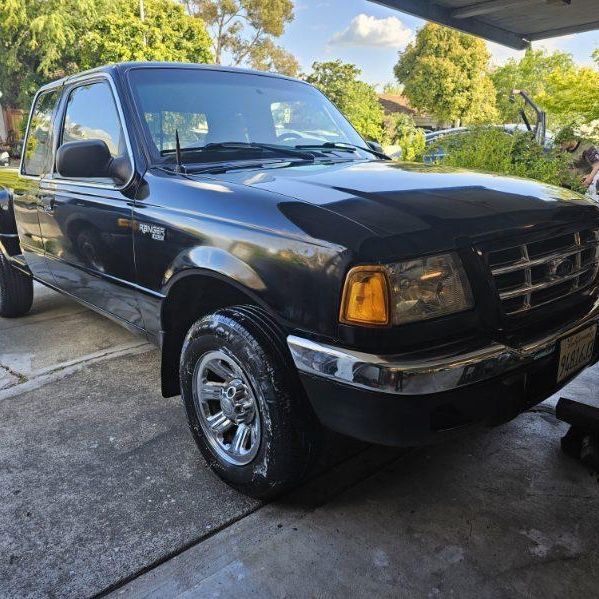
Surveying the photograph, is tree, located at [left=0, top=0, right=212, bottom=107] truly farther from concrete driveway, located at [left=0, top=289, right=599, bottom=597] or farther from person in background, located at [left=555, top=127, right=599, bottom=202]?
concrete driveway, located at [left=0, top=289, right=599, bottom=597]

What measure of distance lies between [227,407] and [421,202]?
3.84ft

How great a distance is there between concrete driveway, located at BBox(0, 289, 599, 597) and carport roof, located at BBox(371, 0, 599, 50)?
364 cm

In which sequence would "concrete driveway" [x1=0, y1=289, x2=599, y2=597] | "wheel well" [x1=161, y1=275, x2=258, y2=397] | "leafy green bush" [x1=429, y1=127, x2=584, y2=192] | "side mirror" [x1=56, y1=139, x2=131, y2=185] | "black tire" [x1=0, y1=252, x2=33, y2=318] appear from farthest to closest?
"leafy green bush" [x1=429, y1=127, x2=584, y2=192] < "black tire" [x1=0, y1=252, x2=33, y2=318] < "side mirror" [x1=56, y1=139, x2=131, y2=185] < "wheel well" [x1=161, y1=275, x2=258, y2=397] < "concrete driveway" [x1=0, y1=289, x2=599, y2=597]

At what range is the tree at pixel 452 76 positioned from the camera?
2914 centimetres

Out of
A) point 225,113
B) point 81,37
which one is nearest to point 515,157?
point 225,113

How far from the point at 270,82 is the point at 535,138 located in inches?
147

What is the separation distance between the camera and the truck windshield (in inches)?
113

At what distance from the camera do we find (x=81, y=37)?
2159 cm

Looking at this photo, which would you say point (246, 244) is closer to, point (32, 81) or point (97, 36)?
point (97, 36)

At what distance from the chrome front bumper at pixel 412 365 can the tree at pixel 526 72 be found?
97.6ft

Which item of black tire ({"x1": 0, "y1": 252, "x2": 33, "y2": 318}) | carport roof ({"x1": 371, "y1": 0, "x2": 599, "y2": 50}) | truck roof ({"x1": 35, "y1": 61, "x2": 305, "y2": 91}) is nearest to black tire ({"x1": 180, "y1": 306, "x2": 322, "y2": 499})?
truck roof ({"x1": 35, "y1": 61, "x2": 305, "y2": 91})

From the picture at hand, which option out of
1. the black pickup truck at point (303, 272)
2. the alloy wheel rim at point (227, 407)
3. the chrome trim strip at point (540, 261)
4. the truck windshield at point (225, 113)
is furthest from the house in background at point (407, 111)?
the alloy wheel rim at point (227, 407)

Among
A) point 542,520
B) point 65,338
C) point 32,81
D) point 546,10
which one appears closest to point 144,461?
point 542,520

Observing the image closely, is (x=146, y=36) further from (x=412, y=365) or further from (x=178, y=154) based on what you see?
(x=412, y=365)
